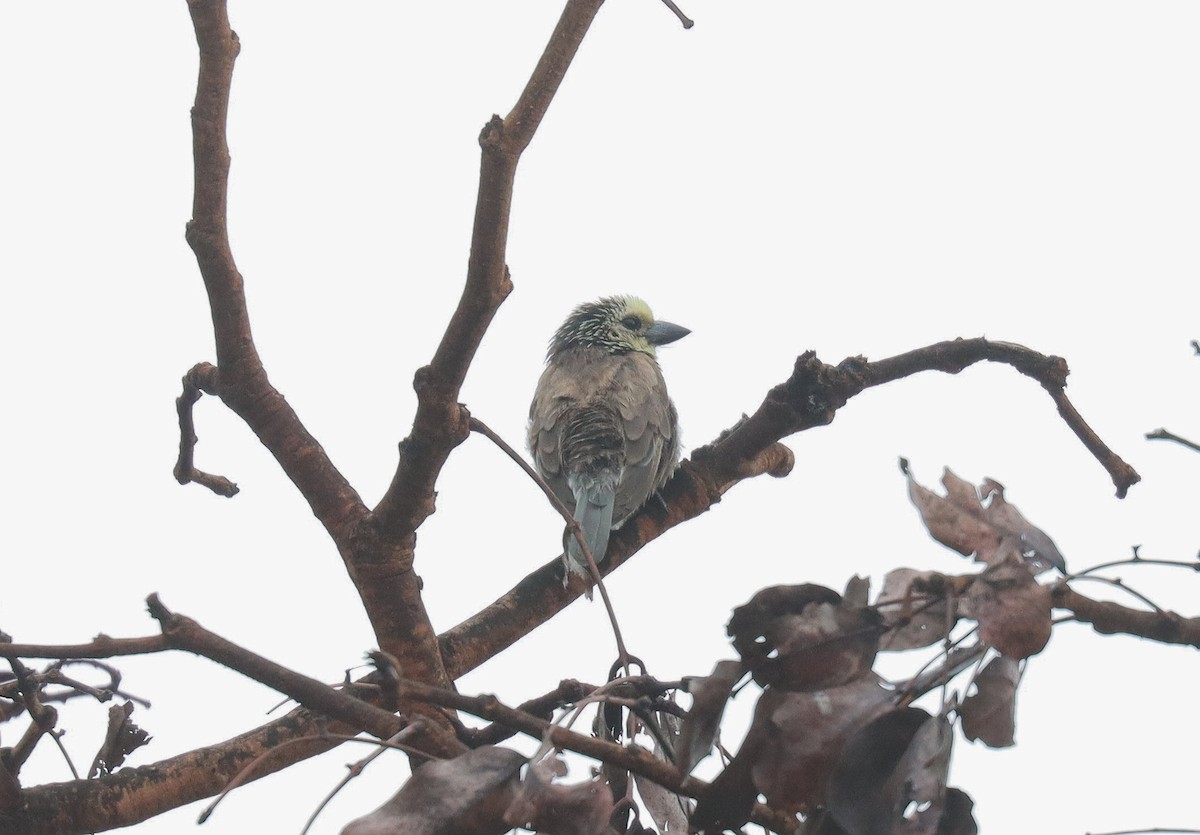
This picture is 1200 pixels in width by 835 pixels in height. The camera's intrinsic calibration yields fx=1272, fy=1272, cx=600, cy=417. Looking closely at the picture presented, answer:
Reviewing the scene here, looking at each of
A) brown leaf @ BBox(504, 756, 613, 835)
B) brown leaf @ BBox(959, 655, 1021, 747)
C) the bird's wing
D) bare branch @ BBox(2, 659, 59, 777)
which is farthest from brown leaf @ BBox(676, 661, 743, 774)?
the bird's wing

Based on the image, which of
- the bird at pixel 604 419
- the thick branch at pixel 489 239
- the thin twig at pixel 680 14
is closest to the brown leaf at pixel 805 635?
the thick branch at pixel 489 239

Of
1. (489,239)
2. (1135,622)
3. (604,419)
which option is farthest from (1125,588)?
(604,419)

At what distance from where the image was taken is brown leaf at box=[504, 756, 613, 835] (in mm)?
1373

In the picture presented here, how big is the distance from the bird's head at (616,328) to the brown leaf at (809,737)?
194 inches

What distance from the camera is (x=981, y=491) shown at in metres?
1.55

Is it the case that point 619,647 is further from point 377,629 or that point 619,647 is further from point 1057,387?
point 1057,387

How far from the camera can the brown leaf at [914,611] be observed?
141cm

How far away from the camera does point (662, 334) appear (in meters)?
6.68

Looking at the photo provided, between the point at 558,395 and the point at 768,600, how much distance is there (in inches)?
166

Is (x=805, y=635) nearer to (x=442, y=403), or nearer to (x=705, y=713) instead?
(x=705, y=713)

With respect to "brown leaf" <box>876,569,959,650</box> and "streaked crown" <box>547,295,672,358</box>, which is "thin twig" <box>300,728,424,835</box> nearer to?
"brown leaf" <box>876,569,959,650</box>

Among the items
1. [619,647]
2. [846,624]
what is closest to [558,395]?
[619,647]

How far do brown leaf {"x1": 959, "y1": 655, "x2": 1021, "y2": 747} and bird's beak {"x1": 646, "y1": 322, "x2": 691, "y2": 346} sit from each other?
528 cm

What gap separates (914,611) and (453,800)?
555 mm
